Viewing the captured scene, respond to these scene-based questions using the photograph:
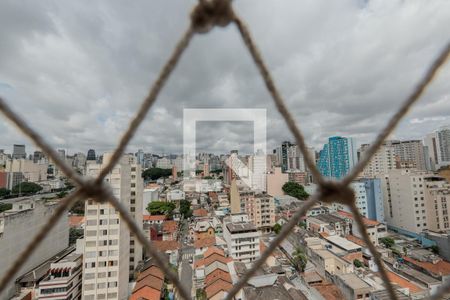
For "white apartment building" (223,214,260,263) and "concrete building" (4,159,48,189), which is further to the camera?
"concrete building" (4,159,48,189)

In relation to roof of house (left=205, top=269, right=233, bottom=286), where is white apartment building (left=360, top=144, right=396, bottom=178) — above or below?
above

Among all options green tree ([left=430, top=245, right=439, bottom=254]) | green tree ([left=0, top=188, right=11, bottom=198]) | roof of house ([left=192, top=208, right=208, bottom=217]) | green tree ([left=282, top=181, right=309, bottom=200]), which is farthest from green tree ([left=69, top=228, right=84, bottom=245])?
green tree ([left=430, top=245, right=439, bottom=254])

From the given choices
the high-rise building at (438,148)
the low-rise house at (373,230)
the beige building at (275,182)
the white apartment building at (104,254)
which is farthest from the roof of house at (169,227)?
the high-rise building at (438,148)

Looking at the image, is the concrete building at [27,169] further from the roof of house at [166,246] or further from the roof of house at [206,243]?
the roof of house at [206,243]

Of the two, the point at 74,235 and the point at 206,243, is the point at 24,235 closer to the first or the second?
the point at 74,235

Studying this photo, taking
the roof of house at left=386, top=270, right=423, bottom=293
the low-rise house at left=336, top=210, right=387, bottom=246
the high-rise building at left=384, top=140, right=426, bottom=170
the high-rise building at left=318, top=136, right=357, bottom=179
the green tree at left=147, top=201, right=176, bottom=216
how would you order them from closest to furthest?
the roof of house at left=386, top=270, right=423, bottom=293, the low-rise house at left=336, top=210, right=387, bottom=246, the green tree at left=147, top=201, right=176, bottom=216, the high-rise building at left=318, top=136, right=357, bottom=179, the high-rise building at left=384, top=140, right=426, bottom=170

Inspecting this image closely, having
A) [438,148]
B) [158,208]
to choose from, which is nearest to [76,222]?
[158,208]

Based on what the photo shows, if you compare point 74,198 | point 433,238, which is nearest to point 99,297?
point 74,198

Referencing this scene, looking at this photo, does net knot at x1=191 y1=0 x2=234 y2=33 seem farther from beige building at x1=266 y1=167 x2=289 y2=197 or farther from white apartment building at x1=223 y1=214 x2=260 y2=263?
beige building at x1=266 y1=167 x2=289 y2=197
